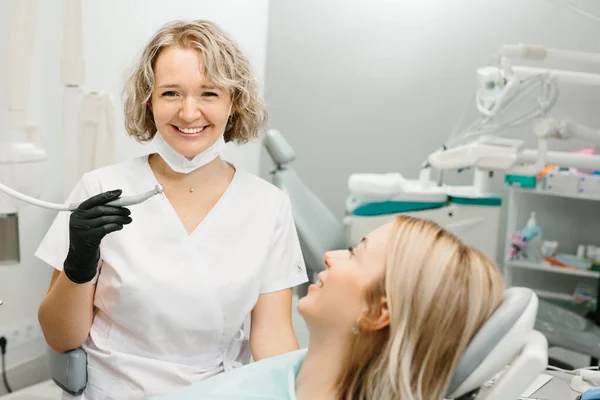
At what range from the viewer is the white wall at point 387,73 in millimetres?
3543

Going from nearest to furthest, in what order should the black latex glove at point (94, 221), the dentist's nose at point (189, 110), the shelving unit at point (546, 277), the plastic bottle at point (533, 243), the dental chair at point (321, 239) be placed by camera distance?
the black latex glove at point (94, 221)
the dentist's nose at point (189, 110)
the dental chair at point (321, 239)
the plastic bottle at point (533, 243)
the shelving unit at point (546, 277)

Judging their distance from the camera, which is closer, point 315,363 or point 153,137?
point 315,363

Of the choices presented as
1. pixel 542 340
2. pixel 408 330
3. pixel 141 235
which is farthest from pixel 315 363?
pixel 141 235

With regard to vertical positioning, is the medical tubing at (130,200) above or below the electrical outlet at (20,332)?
above

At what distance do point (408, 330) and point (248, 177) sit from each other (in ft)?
2.32

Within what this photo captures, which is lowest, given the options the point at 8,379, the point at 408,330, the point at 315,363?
the point at 8,379

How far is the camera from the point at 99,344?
1.41 m

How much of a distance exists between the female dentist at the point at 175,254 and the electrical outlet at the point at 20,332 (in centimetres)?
99

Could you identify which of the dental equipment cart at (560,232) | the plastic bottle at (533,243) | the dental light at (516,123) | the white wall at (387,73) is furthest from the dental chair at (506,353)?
the white wall at (387,73)

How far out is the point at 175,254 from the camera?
1408 millimetres

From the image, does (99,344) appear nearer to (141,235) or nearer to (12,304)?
(141,235)

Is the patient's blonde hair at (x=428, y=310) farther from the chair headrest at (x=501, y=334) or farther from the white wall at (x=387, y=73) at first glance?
the white wall at (x=387, y=73)

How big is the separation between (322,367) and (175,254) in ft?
1.52

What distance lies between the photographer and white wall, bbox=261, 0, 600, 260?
3543mm
